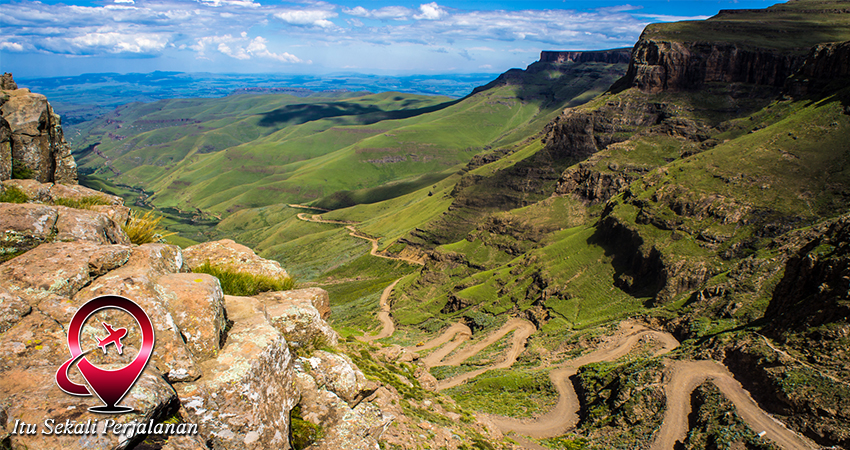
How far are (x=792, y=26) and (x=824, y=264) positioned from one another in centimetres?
17738

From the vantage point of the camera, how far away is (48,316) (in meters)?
11.4

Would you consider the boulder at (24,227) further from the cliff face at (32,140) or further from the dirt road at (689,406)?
the dirt road at (689,406)

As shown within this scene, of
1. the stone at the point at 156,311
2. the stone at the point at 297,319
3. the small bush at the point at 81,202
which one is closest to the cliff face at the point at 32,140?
the small bush at the point at 81,202

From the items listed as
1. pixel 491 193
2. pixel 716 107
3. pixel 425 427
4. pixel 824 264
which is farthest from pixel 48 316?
pixel 716 107

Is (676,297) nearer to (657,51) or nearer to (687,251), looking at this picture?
(687,251)

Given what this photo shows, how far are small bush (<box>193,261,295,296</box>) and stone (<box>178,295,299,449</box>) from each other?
203 inches

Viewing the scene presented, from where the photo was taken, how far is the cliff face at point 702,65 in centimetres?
14712

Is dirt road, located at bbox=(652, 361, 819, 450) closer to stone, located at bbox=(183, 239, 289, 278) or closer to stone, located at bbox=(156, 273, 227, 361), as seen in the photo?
stone, located at bbox=(183, 239, 289, 278)

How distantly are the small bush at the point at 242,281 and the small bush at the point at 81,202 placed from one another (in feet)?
Answer: 16.1

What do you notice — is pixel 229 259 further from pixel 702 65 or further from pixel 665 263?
pixel 702 65

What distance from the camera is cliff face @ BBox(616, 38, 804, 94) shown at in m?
147

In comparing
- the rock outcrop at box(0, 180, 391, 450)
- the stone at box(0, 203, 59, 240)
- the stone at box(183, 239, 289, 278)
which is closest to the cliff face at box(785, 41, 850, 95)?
the stone at box(183, 239, 289, 278)

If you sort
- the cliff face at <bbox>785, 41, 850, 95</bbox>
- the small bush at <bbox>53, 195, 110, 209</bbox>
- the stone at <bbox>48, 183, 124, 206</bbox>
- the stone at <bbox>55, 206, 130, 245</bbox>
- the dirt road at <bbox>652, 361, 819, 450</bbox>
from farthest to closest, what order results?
1. the cliff face at <bbox>785, 41, 850, 95</bbox>
2. the dirt road at <bbox>652, 361, 819, 450</bbox>
3. the stone at <bbox>48, 183, 124, 206</bbox>
4. the small bush at <bbox>53, 195, 110, 209</bbox>
5. the stone at <bbox>55, 206, 130, 245</bbox>

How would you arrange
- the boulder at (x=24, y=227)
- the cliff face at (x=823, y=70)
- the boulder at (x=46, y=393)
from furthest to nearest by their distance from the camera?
the cliff face at (x=823, y=70) → the boulder at (x=24, y=227) → the boulder at (x=46, y=393)
